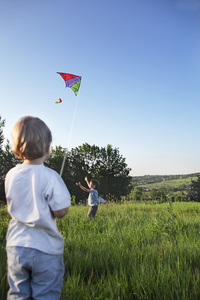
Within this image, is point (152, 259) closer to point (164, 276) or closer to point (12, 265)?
point (164, 276)

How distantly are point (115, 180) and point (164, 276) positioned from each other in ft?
139

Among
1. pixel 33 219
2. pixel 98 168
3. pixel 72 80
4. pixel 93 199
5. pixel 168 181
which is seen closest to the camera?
pixel 33 219

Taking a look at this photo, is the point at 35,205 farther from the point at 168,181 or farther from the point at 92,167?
the point at 168,181

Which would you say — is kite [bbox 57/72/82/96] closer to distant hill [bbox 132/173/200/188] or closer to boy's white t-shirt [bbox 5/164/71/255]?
boy's white t-shirt [bbox 5/164/71/255]

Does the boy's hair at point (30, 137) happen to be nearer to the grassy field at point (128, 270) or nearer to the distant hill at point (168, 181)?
the grassy field at point (128, 270)

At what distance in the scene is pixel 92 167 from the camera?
47.7m

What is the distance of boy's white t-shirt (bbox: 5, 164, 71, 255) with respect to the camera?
1561 mm

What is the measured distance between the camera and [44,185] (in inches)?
62.9

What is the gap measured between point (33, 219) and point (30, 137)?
611mm

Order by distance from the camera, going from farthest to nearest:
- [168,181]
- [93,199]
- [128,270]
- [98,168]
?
[168,181] < [98,168] < [93,199] < [128,270]

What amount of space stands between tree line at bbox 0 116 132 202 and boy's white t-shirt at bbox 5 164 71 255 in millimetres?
38117

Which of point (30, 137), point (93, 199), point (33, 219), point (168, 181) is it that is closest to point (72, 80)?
point (93, 199)

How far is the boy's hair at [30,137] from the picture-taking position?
1631mm

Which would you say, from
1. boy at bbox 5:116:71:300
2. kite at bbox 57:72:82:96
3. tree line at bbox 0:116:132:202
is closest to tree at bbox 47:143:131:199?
tree line at bbox 0:116:132:202
